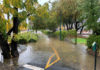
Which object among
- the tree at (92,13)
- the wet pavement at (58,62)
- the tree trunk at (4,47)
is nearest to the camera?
the wet pavement at (58,62)

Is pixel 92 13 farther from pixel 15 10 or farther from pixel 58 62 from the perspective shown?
pixel 15 10

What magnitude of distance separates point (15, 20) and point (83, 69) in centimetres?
525

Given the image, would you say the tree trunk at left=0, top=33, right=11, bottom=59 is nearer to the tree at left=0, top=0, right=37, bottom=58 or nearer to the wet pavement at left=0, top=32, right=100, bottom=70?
the tree at left=0, top=0, right=37, bottom=58

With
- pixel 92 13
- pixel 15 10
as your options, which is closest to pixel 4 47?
pixel 15 10

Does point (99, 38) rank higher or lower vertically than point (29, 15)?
lower

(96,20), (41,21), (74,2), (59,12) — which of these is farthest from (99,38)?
Answer: (41,21)

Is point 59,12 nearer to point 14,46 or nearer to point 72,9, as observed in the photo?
point 72,9

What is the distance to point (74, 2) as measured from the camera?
14641mm

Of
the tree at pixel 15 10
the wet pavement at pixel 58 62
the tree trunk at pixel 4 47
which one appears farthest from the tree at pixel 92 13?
the tree trunk at pixel 4 47

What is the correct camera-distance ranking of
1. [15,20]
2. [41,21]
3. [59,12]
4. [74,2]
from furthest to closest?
[41,21] → [59,12] → [74,2] → [15,20]

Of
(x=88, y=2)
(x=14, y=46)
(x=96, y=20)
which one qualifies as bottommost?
(x=14, y=46)

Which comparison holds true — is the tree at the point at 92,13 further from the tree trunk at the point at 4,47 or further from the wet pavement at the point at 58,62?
the tree trunk at the point at 4,47

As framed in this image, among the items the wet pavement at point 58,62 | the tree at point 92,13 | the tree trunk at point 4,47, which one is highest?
the tree at point 92,13

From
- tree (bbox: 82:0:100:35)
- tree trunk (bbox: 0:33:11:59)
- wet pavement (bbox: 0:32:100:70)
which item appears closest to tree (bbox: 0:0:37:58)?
tree trunk (bbox: 0:33:11:59)
